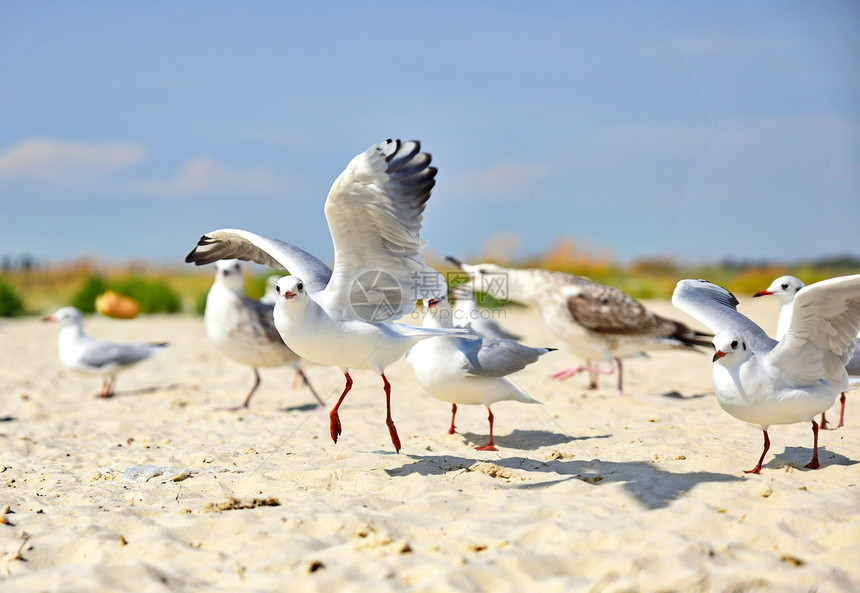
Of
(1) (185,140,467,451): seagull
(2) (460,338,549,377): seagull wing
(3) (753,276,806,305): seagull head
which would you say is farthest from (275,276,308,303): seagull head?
(3) (753,276,806,305): seagull head

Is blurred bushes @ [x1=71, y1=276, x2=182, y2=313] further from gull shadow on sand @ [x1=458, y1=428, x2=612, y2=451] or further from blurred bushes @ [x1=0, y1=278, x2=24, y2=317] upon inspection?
gull shadow on sand @ [x1=458, y1=428, x2=612, y2=451]

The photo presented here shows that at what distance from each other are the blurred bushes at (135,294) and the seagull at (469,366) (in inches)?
492

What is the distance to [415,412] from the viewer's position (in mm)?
6598

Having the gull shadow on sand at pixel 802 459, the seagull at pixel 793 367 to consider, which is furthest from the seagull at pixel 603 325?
the seagull at pixel 793 367

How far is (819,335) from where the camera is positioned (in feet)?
12.9

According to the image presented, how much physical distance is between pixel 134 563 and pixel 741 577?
94.1 inches

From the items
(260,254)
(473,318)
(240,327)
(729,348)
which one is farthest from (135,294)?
(729,348)

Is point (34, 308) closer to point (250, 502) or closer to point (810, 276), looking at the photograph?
point (250, 502)

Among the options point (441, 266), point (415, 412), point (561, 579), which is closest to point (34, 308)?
point (441, 266)

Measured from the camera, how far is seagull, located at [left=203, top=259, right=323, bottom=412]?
7.09 metres

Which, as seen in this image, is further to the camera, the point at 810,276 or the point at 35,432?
the point at 810,276

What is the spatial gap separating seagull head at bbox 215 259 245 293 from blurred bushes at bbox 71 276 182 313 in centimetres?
956

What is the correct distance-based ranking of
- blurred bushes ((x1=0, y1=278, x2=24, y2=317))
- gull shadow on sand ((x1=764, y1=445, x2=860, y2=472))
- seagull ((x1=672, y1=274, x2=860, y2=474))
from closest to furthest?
seagull ((x1=672, y1=274, x2=860, y2=474)) < gull shadow on sand ((x1=764, y1=445, x2=860, y2=472)) < blurred bushes ((x1=0, y1=278, x2=24, y2=317))

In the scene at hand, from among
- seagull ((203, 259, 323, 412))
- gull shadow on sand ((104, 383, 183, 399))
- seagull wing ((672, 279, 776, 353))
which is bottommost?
gull shadow on sand ((104, 383, 183, 399))
